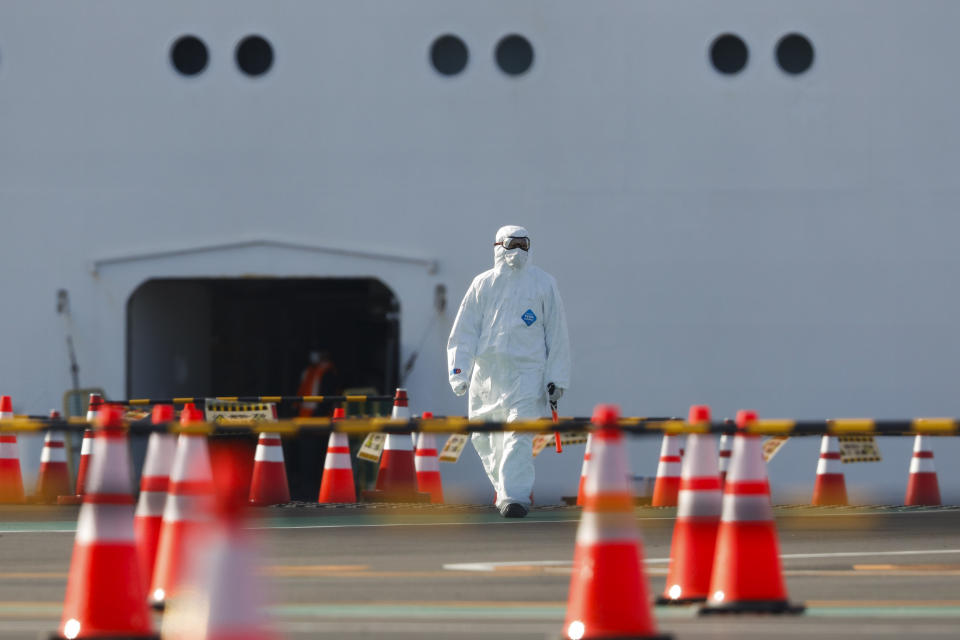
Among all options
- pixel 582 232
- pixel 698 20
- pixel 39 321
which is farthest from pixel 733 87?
pixel 39 321

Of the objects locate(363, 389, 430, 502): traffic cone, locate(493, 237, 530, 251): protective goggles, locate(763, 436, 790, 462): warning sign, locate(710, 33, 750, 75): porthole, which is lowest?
locate(363, 389, 430, 502): traffic cone

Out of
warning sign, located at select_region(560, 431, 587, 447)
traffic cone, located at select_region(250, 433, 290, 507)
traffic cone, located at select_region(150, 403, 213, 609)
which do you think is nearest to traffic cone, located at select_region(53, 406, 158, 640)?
traffic cone, located at select_region(150, 403, 213, 609)

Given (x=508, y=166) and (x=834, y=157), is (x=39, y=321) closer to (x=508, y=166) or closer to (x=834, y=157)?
→ (x=508, y=166)

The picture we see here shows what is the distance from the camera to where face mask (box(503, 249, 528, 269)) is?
1173 cm

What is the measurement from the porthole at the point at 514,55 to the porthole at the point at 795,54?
2.67 m

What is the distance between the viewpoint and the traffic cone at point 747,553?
6559 mm

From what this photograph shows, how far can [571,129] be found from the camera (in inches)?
717

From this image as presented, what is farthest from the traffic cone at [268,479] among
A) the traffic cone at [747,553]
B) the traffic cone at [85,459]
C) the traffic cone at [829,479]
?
the traffic cone at [747,553]

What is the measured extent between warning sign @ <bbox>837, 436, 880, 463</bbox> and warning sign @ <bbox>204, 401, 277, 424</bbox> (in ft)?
16.7

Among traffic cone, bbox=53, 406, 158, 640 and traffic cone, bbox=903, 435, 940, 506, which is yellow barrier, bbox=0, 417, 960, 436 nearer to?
traffic cone, bbox=53, 406, 158, 640

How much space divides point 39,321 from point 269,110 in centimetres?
340

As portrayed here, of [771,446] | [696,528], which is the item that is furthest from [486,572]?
[771,446]

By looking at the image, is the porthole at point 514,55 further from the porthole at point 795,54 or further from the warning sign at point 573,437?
the warning sign at point 573,437

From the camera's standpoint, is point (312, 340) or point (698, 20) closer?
point (698, 20)
